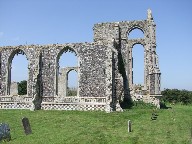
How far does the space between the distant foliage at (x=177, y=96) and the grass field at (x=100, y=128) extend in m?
21.5

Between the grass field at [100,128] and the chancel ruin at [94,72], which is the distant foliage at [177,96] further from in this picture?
the grass field at [100,128]

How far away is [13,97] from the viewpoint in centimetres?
3002

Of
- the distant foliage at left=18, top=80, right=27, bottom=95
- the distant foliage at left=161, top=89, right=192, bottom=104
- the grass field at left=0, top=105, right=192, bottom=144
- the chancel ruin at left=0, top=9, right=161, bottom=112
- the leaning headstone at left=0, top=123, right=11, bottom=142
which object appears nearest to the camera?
the leaning headstone at left=0, top=123, right=11, bottom=142

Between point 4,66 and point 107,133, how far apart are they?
17372mm

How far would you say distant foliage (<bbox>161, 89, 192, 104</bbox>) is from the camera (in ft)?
149

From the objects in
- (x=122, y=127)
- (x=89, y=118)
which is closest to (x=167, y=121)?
(x=122, y=127)

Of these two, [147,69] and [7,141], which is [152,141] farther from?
[147,69]

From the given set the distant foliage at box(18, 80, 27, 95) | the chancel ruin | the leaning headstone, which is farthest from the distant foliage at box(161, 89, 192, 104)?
the leaning headstone

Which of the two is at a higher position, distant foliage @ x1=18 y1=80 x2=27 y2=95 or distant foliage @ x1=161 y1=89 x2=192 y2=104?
distant foliage @ x1=18 y1=80 x2=27 y2=95

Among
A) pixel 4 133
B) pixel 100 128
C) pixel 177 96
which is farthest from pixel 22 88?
pixel 4 133

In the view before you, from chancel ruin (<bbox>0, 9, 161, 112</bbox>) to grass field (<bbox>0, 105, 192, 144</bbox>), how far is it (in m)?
3.02

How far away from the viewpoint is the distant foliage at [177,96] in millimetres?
45325

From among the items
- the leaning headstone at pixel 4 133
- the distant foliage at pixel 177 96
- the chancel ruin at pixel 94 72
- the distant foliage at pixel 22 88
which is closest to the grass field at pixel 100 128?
the leaning headstone at pixel 4 133

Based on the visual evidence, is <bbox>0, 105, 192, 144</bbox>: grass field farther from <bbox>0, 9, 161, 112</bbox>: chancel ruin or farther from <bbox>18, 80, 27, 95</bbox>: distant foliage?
<bbox>18, 80, 27, 95</bbox>: distant foliage
